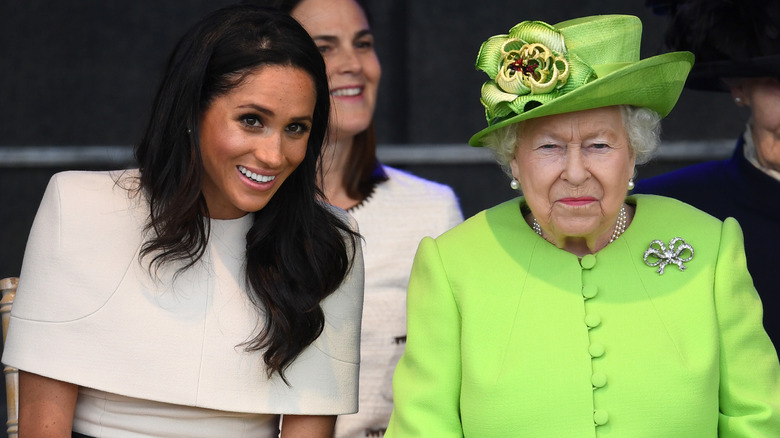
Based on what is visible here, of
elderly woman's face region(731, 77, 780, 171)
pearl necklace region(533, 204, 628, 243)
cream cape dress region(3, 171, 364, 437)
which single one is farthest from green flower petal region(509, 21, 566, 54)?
cream cape dress region(3, 171, 364, 437)

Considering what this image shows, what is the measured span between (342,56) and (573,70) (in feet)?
4.37

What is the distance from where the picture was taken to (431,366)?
302cm

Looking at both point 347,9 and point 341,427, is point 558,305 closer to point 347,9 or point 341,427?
point 341,427

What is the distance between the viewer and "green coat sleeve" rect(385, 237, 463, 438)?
9.84 feet

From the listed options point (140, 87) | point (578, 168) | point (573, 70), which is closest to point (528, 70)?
point (573, 70)

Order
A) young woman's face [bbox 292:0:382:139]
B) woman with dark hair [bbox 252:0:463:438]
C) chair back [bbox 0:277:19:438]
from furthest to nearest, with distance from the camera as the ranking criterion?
1. young woman's face [bbox 292:0:382:139]
2. woman with dark hair [bbox 252:0:463:438]
3. chair back [bbox 0:277:19:438]

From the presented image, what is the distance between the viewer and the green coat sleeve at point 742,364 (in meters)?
2.89

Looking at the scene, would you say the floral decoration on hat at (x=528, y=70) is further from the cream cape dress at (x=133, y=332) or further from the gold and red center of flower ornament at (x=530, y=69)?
the cream cape dress at (x=133, y=332)

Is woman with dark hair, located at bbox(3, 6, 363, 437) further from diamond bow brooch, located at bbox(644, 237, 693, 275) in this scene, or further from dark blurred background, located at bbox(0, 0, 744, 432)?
dark blurred background, located at bbox(0, 0, 744, 432)

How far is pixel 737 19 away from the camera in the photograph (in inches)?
142

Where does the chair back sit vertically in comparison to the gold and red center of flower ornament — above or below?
below

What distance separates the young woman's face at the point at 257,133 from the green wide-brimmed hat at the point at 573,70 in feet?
1.67

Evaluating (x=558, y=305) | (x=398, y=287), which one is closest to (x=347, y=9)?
(x=398, y=287)

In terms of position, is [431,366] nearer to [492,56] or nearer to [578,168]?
[578,168]
